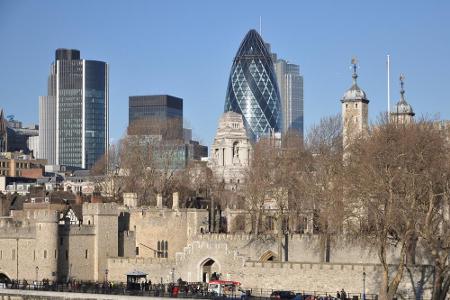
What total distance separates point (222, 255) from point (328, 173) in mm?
11584

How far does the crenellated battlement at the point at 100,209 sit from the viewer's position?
85.8 meters

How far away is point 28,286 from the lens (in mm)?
77938

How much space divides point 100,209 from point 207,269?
9414 mm

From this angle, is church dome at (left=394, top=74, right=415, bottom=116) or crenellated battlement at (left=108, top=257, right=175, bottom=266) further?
church dome at (left=394, top=74, right=415, bottom=116)

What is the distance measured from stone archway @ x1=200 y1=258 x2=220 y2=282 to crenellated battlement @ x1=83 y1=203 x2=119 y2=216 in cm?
844

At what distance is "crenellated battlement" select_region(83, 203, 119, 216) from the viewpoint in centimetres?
8581

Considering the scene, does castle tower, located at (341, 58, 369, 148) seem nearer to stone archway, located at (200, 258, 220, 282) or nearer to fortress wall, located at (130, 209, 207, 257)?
fortress wall, located at (130, 209, 207, 257)

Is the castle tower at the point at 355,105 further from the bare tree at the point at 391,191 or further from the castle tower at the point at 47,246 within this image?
the castle tower at the point at 47,246

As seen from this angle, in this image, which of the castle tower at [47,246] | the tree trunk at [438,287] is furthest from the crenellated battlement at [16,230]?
the tree trunk at [438,287]

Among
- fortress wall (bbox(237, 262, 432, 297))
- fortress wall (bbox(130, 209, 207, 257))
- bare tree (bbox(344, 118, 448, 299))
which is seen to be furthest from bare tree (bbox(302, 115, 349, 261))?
fortress wall (bbox(130, 209, 207, 257))

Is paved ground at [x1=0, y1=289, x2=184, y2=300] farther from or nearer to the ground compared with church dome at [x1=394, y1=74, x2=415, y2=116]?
nearer to the ground

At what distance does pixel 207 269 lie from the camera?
8331cm

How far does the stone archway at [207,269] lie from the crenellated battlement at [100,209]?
8.44 m

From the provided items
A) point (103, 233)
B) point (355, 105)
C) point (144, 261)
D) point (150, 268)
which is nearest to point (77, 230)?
point (103, 233)
